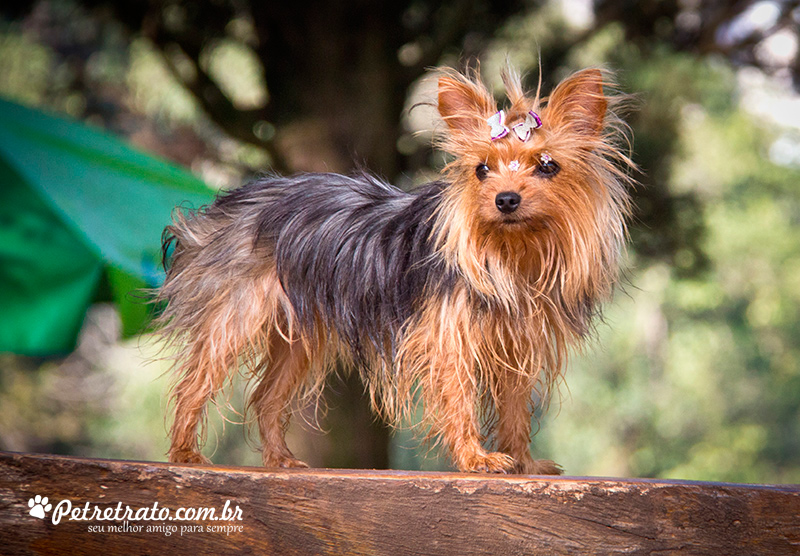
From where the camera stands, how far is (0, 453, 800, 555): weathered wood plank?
2709 mm

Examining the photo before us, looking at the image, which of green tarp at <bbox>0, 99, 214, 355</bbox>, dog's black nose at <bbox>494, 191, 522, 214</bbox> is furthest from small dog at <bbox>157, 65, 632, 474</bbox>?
green tarp at <bbox>0, 99, 214, 355</bbox>

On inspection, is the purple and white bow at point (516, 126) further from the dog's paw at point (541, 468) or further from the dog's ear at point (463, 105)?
the dog's paw at point (541, 468)

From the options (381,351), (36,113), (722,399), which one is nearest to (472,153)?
(381,351)

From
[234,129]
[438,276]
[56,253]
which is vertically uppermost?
[234,129]

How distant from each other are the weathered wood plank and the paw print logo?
2 centimetres

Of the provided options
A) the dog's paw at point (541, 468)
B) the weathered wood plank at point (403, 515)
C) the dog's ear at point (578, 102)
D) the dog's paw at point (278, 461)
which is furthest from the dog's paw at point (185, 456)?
the dog's ear at point (578, 102)

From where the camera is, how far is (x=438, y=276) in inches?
135

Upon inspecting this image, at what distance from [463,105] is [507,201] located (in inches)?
22.4

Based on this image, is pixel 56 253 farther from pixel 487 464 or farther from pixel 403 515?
pixel 403 515

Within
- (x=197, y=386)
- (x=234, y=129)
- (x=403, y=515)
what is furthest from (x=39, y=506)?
(x=234, y=129)

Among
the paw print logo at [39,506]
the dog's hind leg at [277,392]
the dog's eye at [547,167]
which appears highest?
the dog's eye at [547,167]

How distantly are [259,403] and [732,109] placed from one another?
28.4 m

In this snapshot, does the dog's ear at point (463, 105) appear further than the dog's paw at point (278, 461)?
No

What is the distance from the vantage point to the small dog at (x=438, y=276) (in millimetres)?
3260
